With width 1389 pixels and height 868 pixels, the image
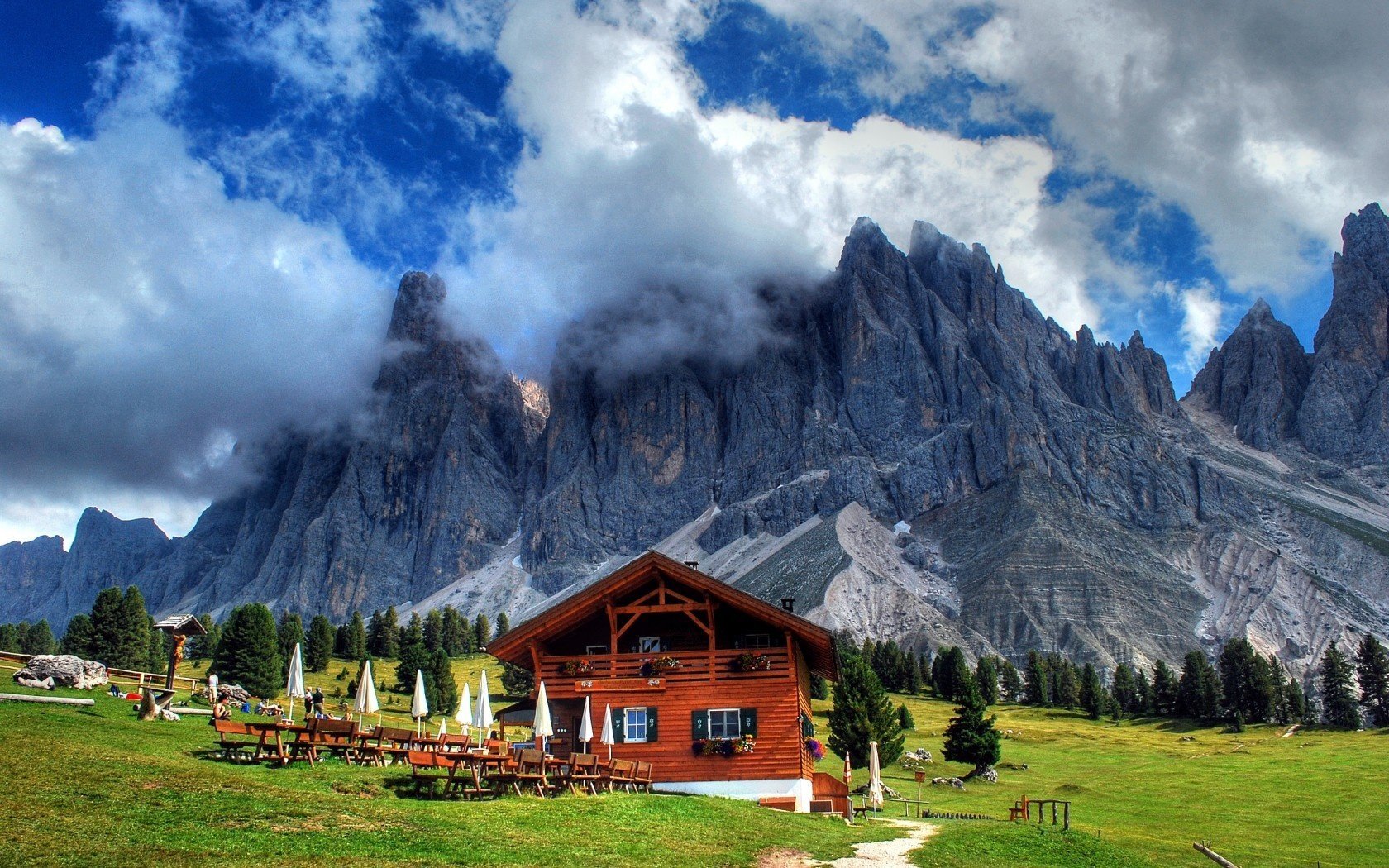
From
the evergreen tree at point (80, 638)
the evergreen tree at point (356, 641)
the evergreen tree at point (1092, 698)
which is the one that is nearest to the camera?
the evergreen tree at point (80, 638)

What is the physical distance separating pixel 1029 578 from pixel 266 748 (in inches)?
7467

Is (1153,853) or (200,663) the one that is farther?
(200,663)

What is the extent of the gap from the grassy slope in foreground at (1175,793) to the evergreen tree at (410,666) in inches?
1333

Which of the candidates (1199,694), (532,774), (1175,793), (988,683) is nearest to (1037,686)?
(988,683)

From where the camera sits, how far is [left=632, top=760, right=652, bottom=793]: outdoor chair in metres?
28.5

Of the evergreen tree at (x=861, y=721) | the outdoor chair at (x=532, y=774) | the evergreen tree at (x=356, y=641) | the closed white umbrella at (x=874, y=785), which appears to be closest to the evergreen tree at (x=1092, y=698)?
the evergreen tree at (x=861, y=721)

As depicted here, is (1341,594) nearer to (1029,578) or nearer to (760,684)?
(1029,578)

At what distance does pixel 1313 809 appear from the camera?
1683 inches

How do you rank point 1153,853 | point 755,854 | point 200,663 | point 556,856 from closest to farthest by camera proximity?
point 556,856 < point 755,854 < point 1153,853 < point 200,663

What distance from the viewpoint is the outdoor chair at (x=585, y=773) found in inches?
962

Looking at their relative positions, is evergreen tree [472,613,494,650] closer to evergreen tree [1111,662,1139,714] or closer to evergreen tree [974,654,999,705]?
evergreen tree [974,654,999,705]

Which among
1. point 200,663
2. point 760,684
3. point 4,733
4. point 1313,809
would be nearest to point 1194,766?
point 1313,809

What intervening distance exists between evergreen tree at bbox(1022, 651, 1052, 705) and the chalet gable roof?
302 ft

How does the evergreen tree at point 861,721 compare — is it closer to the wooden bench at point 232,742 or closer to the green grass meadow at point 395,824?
the green grass meadow at point 395,824
